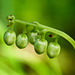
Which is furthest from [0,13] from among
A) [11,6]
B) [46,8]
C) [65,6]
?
[65,6]

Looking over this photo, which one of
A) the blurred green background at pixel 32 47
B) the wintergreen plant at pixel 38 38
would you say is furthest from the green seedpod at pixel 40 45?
the blurred green background at pixel 32 47

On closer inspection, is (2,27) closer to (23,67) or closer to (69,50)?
(23,67)

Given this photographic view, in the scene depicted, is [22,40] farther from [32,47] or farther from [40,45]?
[32,47]

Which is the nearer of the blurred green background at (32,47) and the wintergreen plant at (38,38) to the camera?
the wintergreen plant at (38,38)

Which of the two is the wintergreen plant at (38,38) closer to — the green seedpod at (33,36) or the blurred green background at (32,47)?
the green seedpod at (33,36)

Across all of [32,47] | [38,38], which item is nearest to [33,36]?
[38,38]

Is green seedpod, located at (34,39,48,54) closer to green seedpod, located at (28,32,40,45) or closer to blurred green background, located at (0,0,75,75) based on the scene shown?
green seedpod, located at (28,32,40,45)

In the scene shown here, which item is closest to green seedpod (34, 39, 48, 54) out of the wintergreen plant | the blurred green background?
the wintergreen plant

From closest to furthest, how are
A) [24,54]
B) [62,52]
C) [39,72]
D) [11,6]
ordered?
1. [39,72]
2. [24,54]
3. [62,52]
4. [11,6]
